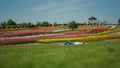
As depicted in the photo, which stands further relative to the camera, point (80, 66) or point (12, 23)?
point (12, 23)

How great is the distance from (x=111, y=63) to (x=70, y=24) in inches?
1938

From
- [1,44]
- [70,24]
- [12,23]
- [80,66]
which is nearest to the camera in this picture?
[80,66]

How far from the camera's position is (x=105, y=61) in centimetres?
883

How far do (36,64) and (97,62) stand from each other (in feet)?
8.98

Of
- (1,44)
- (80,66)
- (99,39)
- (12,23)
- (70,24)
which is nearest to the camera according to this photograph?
(80,66)

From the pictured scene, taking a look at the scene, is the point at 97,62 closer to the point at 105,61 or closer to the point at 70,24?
the point at 105,61

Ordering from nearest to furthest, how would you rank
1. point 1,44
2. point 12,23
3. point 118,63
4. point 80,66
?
point 80,66
point 118,63
point 1,44
point 12,23

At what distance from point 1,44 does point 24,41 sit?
3.37 meters

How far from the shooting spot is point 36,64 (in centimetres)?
895

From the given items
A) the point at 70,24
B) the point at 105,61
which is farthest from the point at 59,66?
the point at 70,24

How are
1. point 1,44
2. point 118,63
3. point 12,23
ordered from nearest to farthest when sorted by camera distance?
1. point 118,63
2. point 1,44
3. point 12,23

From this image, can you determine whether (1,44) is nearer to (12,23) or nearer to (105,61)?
(105,61)

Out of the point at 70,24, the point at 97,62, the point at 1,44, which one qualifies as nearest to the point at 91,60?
the point at 97,62

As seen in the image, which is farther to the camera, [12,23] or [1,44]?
[12,23]
